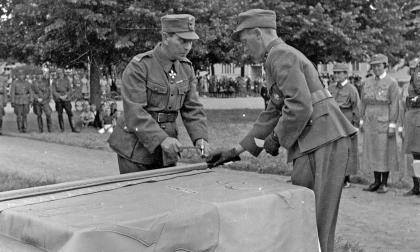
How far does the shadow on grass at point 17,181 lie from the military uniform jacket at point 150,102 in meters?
3.81

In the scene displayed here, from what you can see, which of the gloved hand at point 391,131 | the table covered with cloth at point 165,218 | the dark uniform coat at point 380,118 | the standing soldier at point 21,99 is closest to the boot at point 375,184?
the dark uniform coat at point 380,118

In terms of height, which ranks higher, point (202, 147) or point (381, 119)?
point (202, 147)

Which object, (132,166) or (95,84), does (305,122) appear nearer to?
(132,166)

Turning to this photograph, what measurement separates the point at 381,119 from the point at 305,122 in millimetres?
5104

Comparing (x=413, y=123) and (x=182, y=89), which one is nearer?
(x=182, y=89)

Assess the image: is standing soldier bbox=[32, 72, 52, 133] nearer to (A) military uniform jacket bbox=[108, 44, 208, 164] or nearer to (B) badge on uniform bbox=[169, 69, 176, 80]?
(A) military uniform jacket bbox=[108, 44, 208, 164]

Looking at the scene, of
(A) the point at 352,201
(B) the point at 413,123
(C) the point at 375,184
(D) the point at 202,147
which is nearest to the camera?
(D) the point at 202,147

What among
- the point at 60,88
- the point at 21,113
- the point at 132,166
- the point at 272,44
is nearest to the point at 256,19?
the point at 272,44

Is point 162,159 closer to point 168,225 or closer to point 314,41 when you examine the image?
point 168,225

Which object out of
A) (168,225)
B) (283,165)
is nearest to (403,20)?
(283,165)

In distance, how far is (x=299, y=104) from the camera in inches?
152

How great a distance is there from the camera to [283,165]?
1011 centimetres

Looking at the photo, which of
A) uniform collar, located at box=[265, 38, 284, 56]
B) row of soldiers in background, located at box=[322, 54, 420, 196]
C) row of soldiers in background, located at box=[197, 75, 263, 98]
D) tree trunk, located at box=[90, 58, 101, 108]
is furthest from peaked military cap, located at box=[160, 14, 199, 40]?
row of soldiers in background, located at box=[197, 75, 263, 98]

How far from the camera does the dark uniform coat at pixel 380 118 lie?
28.2 ft
